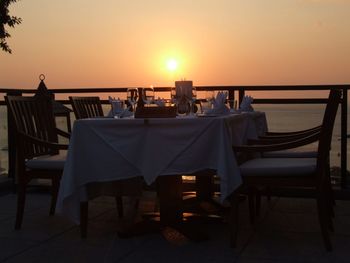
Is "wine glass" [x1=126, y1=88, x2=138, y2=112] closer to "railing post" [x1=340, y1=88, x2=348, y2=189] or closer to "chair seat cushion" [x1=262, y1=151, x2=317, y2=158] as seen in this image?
"chair seat cushion" [x1=262, y1=151, x2=317, y2=158]

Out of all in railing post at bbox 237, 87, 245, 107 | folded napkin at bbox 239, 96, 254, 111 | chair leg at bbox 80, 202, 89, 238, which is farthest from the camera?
railing post at bbox 237, 87, 245, 107

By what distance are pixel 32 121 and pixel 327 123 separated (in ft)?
6.93

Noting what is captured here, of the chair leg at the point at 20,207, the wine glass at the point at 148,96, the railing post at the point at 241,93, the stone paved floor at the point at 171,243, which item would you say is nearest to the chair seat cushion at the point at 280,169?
the stone paved floor at the point at 171,243

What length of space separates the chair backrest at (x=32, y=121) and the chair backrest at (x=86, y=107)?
0.70 feet

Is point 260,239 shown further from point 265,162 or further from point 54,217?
point 54,217

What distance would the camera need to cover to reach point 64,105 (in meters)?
5.59

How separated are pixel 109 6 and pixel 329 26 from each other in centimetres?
519

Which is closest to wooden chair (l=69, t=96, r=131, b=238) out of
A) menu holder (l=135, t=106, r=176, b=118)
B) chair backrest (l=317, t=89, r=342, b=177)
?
menu holder (l=135, t=106, r=176, b=118)

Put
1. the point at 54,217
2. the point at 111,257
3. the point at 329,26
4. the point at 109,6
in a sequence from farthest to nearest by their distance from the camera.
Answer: the point at 329,26, the point at 109,6, the point at 54,217, the point at 111,257

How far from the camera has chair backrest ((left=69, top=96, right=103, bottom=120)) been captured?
464 centimetres

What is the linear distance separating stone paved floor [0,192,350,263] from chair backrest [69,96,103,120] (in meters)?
0.81

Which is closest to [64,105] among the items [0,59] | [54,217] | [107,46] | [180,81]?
[54,217]

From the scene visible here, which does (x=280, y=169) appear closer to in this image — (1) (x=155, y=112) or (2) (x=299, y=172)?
(2) (x=299, y=172)

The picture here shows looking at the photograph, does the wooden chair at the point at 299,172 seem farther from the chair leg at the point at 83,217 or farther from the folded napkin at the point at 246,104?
the folded napkin at the point at 246,104
